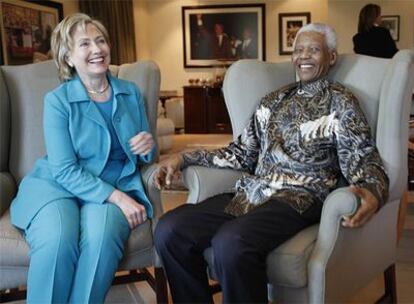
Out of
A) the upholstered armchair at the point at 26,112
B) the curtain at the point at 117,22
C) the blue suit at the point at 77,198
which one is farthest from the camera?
the curtain at the point at 117,22

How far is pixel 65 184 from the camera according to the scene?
5.46ft

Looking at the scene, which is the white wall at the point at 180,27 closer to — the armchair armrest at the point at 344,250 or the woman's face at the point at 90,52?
the woman's face at the point at 90,52

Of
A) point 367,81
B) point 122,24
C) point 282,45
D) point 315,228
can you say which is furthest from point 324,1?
point 315,228

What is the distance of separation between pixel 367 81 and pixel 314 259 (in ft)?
2.53

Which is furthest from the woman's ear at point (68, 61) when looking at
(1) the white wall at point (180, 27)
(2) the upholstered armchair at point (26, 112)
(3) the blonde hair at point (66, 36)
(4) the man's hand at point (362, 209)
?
(1) the white wall at point (180, 27)

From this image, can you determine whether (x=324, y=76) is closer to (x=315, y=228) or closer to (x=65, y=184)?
(x=315, y=228)

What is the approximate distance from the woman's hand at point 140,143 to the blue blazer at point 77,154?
0.02 meters

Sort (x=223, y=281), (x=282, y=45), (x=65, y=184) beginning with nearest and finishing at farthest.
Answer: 1. (x=223, y=281)
2. (x=65, y=184)
3. (x=282, y=45)

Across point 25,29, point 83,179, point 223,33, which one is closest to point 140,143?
point 83,179

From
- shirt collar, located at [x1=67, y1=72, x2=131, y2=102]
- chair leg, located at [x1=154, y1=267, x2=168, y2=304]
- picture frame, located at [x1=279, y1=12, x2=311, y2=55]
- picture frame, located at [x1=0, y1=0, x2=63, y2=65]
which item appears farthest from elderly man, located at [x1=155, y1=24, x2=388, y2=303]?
picture frame, located at [x1=279, y1=12, x2=311, y2=55]

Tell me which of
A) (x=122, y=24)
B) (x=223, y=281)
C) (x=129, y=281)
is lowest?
(x=129, y=281)

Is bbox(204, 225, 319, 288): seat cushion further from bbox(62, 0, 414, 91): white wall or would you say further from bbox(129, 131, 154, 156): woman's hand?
bbox(62, 0, 414, 91): white wall

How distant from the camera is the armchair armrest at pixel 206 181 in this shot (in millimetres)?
1785

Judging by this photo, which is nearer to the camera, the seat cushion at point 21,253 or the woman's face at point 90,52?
the seat cushion at point 21,253
